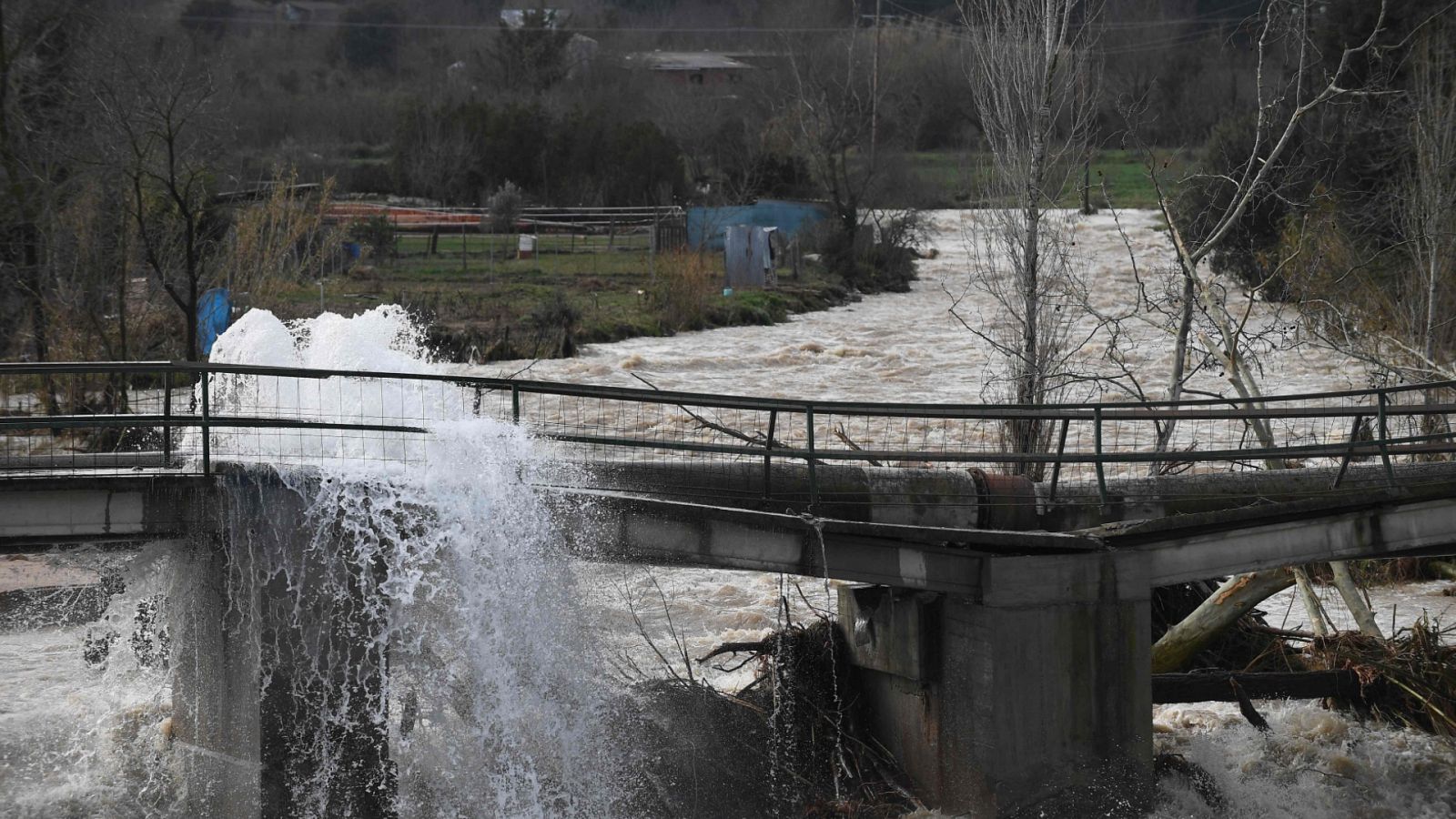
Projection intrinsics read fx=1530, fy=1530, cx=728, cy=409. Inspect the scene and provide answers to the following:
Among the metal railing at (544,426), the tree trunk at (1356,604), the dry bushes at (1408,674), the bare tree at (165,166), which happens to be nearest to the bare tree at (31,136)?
the bare tree at (165,166)

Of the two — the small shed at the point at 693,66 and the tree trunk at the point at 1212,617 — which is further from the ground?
the small shed at the point at 693,66

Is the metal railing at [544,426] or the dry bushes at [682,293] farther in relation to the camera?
the dry bushes at [682,293]

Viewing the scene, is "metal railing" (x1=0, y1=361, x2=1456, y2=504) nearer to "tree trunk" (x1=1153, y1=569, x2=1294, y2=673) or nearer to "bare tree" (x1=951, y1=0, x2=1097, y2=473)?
"bare tree" (x1=951, y1=0, x2=1097, y2=473)

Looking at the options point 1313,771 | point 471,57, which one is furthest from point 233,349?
point 471,57

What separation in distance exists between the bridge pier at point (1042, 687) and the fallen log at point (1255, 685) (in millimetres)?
1665

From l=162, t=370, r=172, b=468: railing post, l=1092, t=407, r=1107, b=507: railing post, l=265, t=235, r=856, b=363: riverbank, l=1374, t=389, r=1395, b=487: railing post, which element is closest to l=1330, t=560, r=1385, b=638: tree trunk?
l=1374, t=389, r=1395, b=487: railing post

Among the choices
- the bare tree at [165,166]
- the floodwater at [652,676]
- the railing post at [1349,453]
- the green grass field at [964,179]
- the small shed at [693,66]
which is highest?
the small shed at [693,66]

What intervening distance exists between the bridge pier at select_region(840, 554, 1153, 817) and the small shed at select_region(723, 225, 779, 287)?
32.1m

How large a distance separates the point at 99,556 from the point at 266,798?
6.20m

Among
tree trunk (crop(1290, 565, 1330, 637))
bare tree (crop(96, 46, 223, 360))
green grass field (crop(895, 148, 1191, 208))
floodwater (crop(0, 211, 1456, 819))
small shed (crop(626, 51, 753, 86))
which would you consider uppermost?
small shed (crop(626, 51, 753, 86))

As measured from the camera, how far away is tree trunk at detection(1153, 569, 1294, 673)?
13.0 m

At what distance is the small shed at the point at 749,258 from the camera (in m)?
43.1

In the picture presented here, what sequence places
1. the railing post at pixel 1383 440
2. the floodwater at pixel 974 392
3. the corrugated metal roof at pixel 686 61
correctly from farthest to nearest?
the corrugated metal roof at pixel 686 61, the floodwater at pixel 974 392, the railing post at pixel 1383 440

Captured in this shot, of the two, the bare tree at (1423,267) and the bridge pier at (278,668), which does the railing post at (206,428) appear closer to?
the bridge pier at (278,668)
